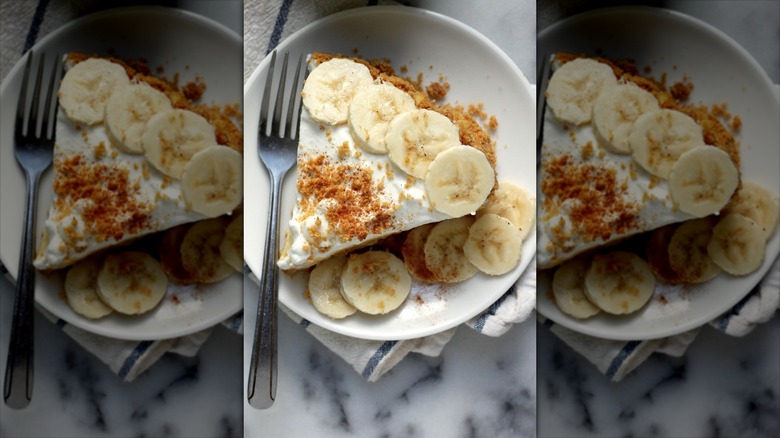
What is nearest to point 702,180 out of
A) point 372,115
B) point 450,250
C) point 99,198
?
point 450,250

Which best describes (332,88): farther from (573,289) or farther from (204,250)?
(573,289)

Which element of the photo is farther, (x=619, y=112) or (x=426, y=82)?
(x=426, y=82)

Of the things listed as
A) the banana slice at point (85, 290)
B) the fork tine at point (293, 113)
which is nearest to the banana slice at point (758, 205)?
the fork tine at point (293, 113)

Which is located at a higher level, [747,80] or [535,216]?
[747,80]

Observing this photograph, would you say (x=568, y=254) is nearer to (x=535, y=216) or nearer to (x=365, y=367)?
(x=535, y=216)

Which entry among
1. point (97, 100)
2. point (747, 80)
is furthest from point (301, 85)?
point (747, 80)

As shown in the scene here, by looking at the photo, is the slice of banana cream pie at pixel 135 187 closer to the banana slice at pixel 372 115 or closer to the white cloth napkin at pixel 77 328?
the white cloth napkin at pixel 77 328
